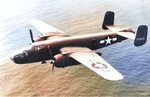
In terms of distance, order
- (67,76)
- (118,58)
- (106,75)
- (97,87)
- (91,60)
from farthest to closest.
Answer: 1. (118,58)
2. (67,76)
3. (97,87)
4. (91,60)
5. (106,75)

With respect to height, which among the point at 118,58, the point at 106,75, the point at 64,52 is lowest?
the point at 118,58

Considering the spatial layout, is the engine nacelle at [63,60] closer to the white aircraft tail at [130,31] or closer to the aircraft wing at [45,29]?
the aircraft wing at [45,29]

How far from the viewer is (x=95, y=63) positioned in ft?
60.1

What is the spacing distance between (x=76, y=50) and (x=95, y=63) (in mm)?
4146

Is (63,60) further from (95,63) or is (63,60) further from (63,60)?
(95,63)

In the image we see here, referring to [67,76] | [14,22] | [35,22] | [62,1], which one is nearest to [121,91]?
[67,76]

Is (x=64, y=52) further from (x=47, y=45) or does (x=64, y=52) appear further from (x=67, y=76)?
(x=67, y=76)

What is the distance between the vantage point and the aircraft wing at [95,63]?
1591 cm

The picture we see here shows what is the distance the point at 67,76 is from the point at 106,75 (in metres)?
9.49

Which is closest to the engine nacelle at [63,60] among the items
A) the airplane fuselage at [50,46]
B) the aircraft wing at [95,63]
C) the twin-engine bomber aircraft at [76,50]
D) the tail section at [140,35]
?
the twin-engine bomber aircraft at [76,50]

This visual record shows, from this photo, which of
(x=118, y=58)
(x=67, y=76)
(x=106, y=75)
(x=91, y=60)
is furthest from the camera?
(x=118, y=58)

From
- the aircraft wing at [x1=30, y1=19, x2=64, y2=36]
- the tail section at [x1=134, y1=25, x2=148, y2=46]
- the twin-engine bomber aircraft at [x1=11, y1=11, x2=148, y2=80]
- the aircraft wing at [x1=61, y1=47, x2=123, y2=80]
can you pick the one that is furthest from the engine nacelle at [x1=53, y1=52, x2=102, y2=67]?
the tail section at [x1=134, y1=25, x2=148, y2=46]

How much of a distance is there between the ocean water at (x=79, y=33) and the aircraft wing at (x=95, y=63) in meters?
4.61

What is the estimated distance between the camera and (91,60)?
18.9 m
